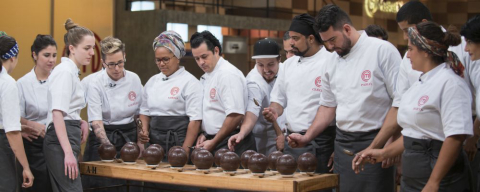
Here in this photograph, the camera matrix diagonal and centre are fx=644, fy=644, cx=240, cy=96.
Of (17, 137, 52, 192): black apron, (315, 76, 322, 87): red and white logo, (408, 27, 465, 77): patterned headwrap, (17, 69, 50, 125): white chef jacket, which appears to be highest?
(408, 27, 465, 77): patterned headwrap

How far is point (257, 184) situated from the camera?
342 cm

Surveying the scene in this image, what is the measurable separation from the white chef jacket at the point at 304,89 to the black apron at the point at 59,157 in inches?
54.3

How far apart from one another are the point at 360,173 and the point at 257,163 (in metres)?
0.59

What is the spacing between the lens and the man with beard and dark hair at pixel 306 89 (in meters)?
4.07

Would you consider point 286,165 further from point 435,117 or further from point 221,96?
point 221,96

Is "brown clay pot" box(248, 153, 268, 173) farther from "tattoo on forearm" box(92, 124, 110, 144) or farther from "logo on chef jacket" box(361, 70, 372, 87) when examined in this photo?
"tattoo on forearm" box(92, 124, 110, 144)

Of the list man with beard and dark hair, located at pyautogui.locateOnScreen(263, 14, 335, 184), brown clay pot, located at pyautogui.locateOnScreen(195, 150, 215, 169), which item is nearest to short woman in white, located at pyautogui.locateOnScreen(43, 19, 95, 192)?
brown clay pot, located at pyautogui.locateOnScreen(195, 150, 215, 169)

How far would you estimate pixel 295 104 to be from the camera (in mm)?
4176

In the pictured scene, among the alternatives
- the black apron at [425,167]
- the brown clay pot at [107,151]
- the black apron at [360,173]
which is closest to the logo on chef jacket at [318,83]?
the black apron at [360,173]

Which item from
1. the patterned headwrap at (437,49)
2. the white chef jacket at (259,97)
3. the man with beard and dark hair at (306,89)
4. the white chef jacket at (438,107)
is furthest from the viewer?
the white chef jacket at (259,97)

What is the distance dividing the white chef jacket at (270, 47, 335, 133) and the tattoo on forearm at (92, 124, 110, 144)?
131cm

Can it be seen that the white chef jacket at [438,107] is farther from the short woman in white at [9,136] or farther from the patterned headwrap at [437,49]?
the short woman in white at [9,136]

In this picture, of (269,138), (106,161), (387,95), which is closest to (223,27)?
(269,138)

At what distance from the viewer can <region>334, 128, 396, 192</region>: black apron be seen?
3.59m
